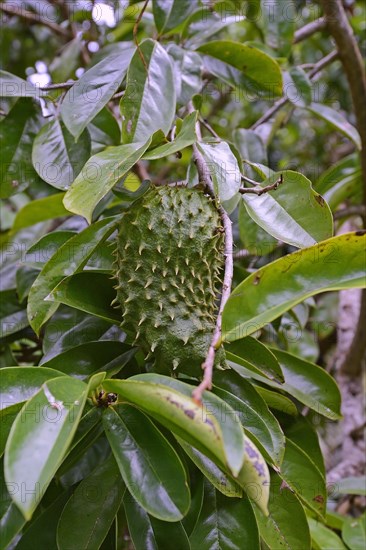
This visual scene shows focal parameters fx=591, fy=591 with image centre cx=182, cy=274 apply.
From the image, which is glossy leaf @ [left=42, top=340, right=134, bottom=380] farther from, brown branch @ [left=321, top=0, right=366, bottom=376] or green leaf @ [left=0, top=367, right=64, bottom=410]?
brown branch @ [left=321, top=0, right=366, bottom=376]

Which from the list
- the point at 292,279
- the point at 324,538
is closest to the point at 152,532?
the point at 292,279

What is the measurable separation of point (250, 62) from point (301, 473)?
0.91 m

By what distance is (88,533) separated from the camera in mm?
886

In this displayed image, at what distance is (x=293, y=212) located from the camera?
3.18ft

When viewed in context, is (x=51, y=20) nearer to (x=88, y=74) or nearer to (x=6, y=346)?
(x=88, y=74)

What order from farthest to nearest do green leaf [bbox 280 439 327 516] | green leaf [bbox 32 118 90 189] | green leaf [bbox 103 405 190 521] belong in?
green leaf [bbox 32 118 90 189]
green leaf [bbox 280 439 327 516]
green leaf [bbox 103 405 190 521]

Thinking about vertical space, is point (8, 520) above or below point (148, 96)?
below

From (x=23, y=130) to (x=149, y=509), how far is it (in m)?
0.93

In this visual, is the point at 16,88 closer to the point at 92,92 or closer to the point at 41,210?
the point at 92,92

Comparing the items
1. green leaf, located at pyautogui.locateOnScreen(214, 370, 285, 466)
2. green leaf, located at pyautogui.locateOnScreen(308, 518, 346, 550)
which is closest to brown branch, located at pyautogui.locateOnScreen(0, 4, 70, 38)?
green leaf, located at pyautogui.locateOnScreen(214, 370, 285, 466)

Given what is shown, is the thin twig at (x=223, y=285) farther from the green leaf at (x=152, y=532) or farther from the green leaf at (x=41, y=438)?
the green leaf at (x=152, y=532)

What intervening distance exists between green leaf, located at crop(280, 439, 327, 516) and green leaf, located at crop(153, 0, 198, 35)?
0.95 meters

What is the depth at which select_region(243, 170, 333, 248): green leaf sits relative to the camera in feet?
3.07

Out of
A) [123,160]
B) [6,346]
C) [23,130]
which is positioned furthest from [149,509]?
[23,130]
